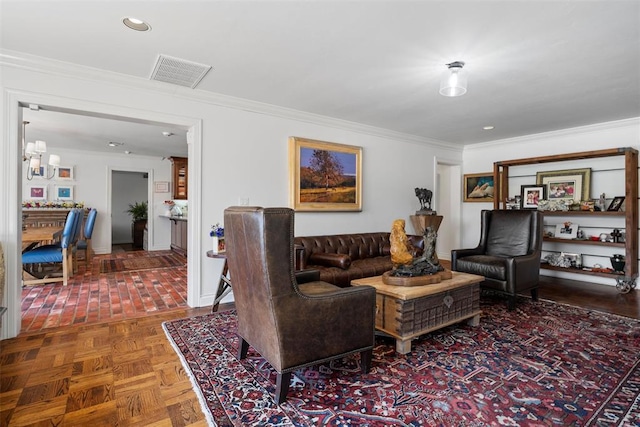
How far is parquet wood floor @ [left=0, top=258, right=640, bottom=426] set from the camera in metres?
1.70

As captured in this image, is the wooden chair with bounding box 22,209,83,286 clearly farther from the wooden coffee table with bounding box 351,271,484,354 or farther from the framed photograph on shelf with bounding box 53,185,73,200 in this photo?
the wooden coffee table with bounding box 351,271,484,354

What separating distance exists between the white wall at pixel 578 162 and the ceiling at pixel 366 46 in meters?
0.76

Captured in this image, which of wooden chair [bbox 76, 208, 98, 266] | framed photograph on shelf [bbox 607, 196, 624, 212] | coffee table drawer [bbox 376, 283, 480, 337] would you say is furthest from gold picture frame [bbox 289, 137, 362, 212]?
wooden chair [bbox 76, 208, 98, 266]

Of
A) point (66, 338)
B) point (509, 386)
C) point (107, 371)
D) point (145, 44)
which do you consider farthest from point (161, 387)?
point (145, 44)

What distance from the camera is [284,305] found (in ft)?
5.74

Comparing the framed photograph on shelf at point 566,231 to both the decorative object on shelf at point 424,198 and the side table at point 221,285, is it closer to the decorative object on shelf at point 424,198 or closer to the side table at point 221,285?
the decorative object on shelf at point 424,198

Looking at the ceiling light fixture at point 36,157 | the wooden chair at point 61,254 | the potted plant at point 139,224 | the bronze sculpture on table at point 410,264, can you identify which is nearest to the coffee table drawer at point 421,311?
the bronze sculpture on table at point 410,264

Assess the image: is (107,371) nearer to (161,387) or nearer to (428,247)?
(161,387)

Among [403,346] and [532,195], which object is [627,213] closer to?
[532,195]

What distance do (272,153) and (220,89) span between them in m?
0.98

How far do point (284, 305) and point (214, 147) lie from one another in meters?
2.51

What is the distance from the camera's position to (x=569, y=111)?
4164 mm

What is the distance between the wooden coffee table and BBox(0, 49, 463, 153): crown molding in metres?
2.47

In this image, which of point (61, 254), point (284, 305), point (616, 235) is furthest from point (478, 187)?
point (61, 254)
